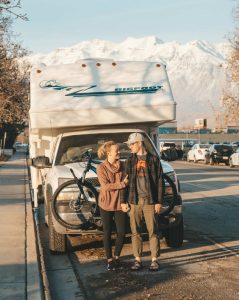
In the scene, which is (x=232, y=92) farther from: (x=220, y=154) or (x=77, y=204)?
(x=77, y=204)

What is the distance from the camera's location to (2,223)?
11.9 metres

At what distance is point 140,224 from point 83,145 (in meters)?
Answer: 2.85

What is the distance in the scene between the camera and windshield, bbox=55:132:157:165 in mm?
10297

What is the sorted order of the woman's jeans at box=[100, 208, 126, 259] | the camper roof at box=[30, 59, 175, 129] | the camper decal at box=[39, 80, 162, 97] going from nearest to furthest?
the woman's jeans at box=[100, 208, 126, 259], the camper roof at box=[30, 59, 175, 129], the camper decal at box=[39, 80, 162, 97]

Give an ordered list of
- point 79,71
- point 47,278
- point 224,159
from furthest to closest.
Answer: point 224,159
point 79,71
point 47,278

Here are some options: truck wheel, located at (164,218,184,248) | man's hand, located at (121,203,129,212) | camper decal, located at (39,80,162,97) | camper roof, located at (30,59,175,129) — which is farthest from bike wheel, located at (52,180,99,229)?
camper decal, located at (39,80,162,97)

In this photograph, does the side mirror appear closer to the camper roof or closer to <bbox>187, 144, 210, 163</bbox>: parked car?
the camper roof

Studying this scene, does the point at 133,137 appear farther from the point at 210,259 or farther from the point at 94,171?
the point at 210,259

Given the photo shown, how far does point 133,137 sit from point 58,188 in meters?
1.61

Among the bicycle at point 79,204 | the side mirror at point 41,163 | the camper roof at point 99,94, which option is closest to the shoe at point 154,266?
the bicycle at point 79,204

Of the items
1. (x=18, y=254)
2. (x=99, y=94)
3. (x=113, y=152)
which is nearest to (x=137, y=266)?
(x=113, y=152)

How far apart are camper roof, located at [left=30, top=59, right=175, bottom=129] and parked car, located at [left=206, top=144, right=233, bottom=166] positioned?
106 ft

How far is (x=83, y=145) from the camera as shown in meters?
10.5

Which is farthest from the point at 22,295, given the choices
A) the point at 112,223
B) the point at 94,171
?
the point at 94,171
